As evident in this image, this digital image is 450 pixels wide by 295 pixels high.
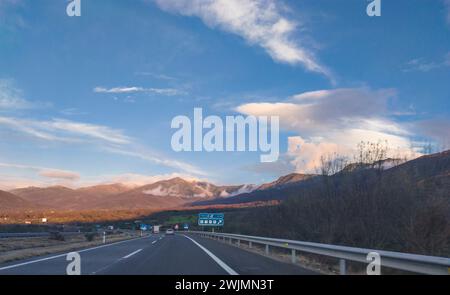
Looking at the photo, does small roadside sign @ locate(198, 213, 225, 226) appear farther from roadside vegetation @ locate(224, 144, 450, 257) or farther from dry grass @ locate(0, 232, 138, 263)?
dry grass @ locate(0, 232, 138, 263)

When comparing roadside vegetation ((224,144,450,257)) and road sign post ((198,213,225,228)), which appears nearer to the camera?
roadside vegetation ((224,144,450,257))

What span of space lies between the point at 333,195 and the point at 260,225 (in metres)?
17.0

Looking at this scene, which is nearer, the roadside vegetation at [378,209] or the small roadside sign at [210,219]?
the roadside vegetation at [378,209]

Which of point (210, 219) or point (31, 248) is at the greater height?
point (210, 219)

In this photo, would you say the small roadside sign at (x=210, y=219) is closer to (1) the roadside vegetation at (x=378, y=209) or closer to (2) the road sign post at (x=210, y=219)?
(2) the road sign post at (x=210, y=219)

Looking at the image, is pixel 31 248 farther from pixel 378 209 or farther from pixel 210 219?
pixel 210 219

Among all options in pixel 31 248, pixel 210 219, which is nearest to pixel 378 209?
pixel 31 248

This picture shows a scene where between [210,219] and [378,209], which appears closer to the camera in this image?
[378,209]

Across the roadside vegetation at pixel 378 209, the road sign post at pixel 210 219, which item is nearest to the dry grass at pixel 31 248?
the roadside vegetation at pixel 378 209

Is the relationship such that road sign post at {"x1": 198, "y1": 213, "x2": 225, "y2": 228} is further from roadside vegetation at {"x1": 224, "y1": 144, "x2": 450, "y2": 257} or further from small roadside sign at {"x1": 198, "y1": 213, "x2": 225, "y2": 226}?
roadside vegetation at {"x1": 224, "y1": 144, "x2": 450, "y2": 257}

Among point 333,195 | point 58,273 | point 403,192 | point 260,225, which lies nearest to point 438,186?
point 403,192

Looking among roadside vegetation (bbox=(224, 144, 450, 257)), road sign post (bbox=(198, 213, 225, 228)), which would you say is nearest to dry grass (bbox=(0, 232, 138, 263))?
roadside vegetation (bbox=(224, 144, 450, 257))
